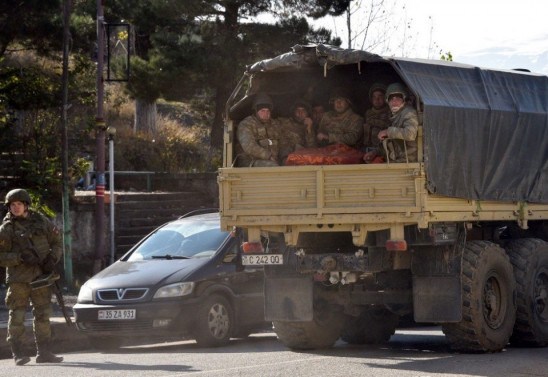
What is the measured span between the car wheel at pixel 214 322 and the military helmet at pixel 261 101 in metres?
2.56

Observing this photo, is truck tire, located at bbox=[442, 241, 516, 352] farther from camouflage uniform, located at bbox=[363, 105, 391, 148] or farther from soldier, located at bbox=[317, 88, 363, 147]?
soldier, located at bbox=[317, 88, 363, 147]

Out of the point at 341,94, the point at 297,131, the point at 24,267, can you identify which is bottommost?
the point at 24,267

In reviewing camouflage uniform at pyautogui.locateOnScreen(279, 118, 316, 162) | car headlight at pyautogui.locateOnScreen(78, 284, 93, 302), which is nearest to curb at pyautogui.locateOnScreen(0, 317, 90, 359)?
car headlight at pyautogui.locateOnScreen(78, 284, 93, 302)

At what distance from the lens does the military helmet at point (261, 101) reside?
14.4m

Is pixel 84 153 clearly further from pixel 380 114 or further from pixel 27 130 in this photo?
pixel 380 114

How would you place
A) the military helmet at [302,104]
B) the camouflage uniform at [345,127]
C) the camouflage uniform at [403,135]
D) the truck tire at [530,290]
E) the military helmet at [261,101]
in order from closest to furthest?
the camouflage uniform at [403,135] → the truck tire at [530,290] → the military helmet at [261,101] → the camouflage uniform at [345,127] → the military helmet at [302,104]

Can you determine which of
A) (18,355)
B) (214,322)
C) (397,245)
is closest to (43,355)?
(18,355)

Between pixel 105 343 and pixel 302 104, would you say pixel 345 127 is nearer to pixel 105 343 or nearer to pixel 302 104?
pixel 302 104

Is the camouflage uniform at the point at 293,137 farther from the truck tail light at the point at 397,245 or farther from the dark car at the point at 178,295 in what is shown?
the truck tail light at the point at 397,245

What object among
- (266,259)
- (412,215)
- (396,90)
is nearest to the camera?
(412,215)

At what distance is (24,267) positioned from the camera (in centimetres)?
1387

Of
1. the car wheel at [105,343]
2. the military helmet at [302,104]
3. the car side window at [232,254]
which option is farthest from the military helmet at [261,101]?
the car wheel at [105,343]

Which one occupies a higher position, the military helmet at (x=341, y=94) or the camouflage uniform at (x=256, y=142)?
the military helmet at (x=341, y=94)

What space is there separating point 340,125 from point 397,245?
2.43 metres
